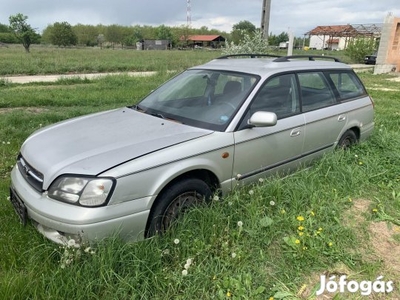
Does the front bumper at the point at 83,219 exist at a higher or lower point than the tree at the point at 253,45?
lower

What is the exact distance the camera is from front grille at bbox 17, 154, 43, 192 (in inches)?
100

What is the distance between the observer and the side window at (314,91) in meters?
3.98

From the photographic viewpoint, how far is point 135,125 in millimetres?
3180

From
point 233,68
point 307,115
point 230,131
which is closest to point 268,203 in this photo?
point 230,131

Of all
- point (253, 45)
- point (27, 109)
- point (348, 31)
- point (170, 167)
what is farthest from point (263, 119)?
point (348, 31)

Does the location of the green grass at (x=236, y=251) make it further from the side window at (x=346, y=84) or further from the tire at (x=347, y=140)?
the side window at (x=346, y=84)

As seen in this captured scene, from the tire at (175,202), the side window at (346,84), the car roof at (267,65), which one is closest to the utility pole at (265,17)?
the side window at (346,84)

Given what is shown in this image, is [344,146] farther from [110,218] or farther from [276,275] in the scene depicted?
[110,218]

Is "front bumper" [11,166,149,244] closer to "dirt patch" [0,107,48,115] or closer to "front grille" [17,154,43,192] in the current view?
"front grille" [17,154,43,192]

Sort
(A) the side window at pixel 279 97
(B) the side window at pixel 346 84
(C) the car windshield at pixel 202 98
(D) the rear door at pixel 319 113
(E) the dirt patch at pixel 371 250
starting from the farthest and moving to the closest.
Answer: (B) the side window at pixel 346 84, (D) the rear door at pixel 319 113, (A) the side window at pixel 279 97, (C) the car windshield at pixel 202 98, (E) the dirt patch at pixel 371 250

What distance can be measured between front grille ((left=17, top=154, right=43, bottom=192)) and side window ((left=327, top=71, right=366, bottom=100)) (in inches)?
145

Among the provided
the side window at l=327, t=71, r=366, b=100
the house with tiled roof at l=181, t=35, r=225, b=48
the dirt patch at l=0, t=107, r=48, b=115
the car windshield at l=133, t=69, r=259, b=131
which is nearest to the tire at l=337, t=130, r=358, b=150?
the side window at l=327, t=71, r=366, b=100

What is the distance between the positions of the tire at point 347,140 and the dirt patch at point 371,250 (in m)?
1.35

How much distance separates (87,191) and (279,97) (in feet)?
7.62
